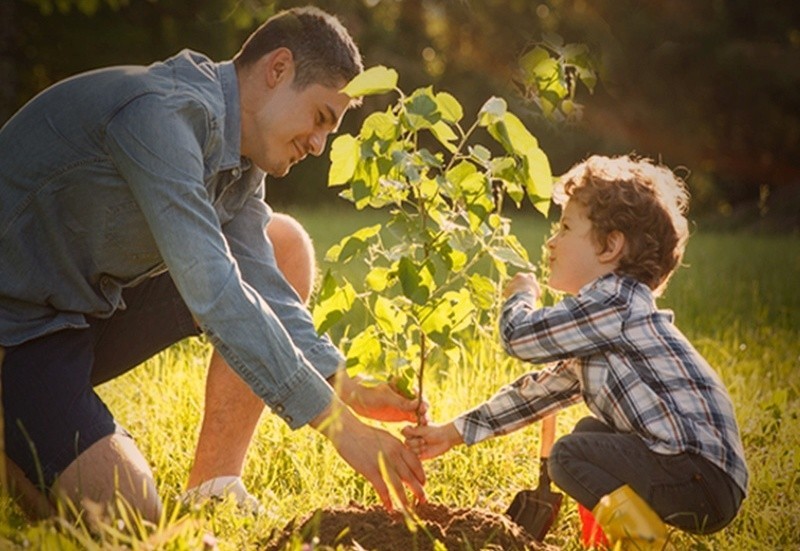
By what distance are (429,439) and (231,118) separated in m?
0.98

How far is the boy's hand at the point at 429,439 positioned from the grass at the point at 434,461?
32cm

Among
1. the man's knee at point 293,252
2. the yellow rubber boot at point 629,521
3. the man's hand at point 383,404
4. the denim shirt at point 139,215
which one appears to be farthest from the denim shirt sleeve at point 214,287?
the man's knee at point 293,252

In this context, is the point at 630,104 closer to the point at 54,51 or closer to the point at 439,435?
the point at 54,51

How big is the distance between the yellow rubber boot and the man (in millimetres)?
462

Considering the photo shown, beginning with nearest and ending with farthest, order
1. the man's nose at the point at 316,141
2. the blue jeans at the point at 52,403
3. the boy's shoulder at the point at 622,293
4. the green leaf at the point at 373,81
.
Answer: the green leaf at the point at 373,81
the blue jeans at the point at 52,403
the boy's shoulder at the point at 622,293
the man's nose at the point at 316,141

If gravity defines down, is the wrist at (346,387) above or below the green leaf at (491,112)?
below

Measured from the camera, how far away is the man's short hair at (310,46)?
2.60m

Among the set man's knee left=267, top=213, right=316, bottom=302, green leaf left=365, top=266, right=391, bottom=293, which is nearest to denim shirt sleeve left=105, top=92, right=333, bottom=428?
green leaf left=365, top=266, right=391, bottom=293

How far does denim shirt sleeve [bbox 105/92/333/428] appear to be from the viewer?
2.17 m

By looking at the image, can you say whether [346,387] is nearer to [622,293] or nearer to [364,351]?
[364,351]

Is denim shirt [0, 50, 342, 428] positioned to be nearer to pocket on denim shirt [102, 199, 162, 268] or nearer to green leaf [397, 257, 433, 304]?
pocket on denim shirt [102, 199, 162, 268]

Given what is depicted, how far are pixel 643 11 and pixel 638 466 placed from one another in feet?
47.7

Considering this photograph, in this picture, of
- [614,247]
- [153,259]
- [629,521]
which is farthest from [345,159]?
[629,521]

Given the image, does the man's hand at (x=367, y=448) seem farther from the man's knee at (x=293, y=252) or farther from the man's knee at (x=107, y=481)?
A: the man's knee at (x=293, y=252)
